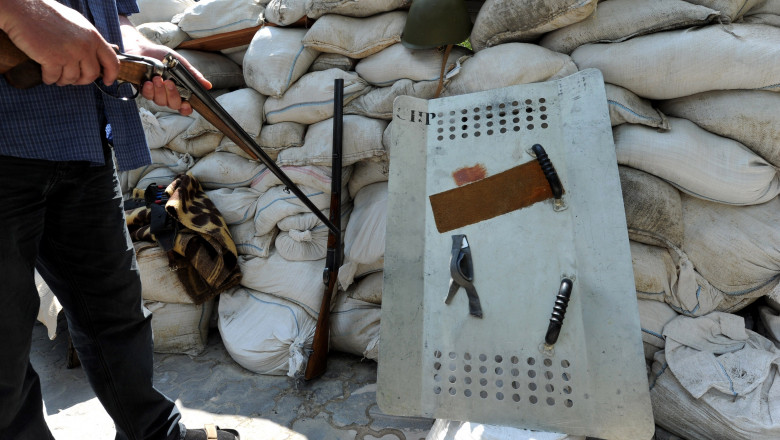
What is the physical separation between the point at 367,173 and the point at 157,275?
87cm

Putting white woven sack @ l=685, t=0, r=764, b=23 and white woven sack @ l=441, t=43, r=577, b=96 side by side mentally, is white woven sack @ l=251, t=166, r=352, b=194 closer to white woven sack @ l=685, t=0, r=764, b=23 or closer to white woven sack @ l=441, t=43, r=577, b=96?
white woven sack @ l=441, t=43, r=577, b=96

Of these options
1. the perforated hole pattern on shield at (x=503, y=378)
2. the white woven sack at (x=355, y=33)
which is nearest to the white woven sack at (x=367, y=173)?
the white woven sack at (x=355, y=33)

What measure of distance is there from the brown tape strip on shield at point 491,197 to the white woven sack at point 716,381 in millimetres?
687

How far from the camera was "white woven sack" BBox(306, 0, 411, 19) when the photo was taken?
5.72ft

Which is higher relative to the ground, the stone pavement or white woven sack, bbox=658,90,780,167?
white woven sack, bbox=658,90,780,167

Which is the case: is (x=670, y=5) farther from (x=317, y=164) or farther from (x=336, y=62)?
(x=317, y=164)

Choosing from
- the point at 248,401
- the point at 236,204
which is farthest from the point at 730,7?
the point at 248,401

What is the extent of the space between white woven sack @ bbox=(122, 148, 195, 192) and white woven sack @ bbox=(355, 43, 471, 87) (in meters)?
0.87

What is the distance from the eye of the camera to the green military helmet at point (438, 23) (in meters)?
1.59

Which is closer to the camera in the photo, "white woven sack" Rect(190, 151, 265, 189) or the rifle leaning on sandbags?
the rifle leaning on sandbags

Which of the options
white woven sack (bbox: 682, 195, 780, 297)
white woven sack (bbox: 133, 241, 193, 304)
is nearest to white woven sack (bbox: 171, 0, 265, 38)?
white woven sack (bbox: 133, 241, 193, 304)

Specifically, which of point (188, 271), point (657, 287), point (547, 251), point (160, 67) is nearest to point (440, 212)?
point (547, 251)

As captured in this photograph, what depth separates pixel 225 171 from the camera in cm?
207

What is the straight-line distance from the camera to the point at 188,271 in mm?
1972
